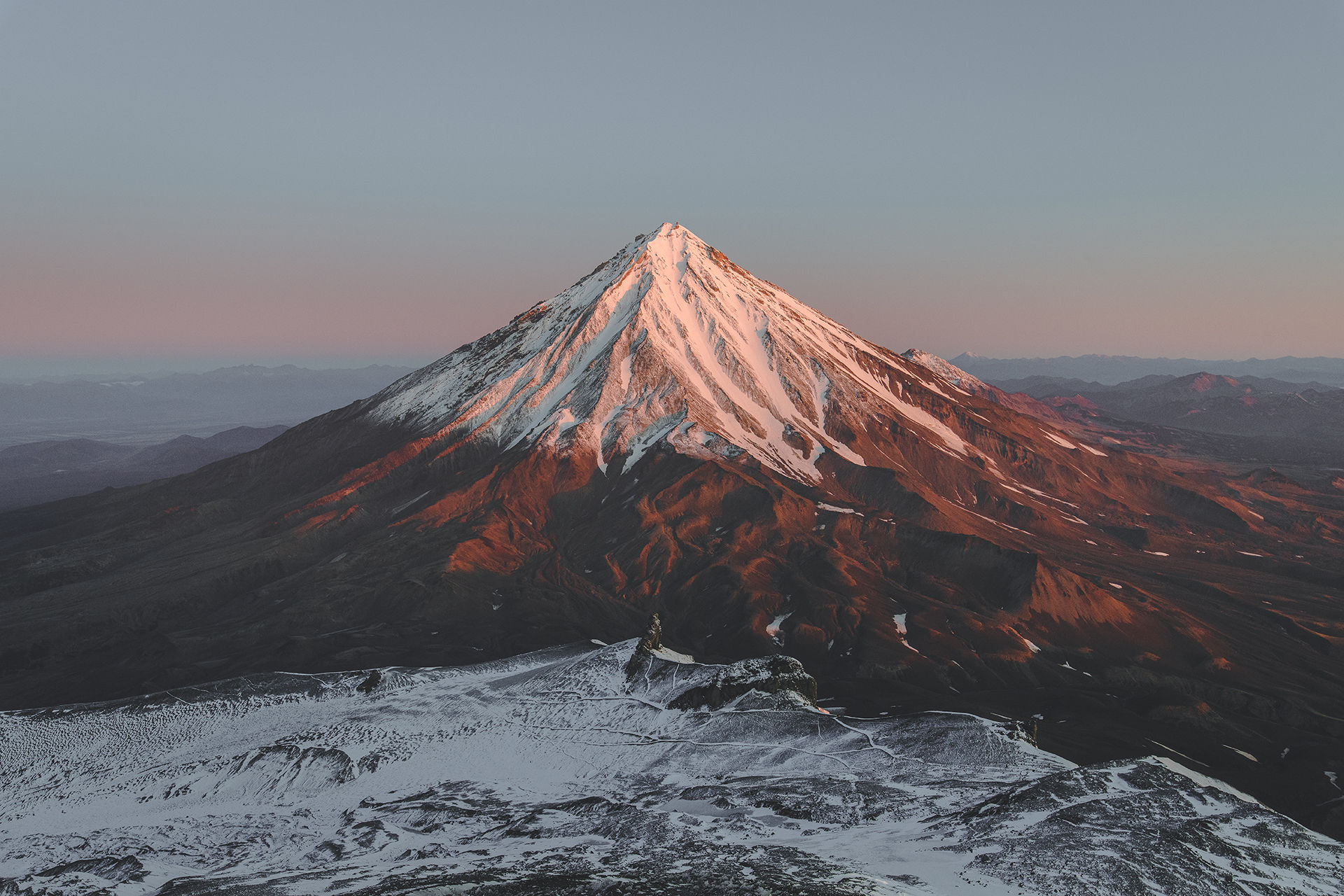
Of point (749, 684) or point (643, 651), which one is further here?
point (643, 651)

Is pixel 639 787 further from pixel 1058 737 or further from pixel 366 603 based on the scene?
pixel 366 603

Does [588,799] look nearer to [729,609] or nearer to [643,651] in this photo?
[643,651]

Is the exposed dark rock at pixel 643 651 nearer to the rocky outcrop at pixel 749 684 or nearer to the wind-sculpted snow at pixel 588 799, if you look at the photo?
the wind-sculpted snow at pixel 588 799

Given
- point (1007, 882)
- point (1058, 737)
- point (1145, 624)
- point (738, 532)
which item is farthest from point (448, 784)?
point (1145, 624)

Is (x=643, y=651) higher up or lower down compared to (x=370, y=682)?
higher up

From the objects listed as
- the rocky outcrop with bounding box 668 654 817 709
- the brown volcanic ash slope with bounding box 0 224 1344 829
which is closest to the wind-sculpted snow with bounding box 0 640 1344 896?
the rocky outcrop with bounding box 668 654 817 709

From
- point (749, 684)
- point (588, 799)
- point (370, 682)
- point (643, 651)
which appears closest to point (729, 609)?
point (643, 651)

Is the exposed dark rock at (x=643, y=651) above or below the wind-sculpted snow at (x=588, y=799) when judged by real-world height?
above

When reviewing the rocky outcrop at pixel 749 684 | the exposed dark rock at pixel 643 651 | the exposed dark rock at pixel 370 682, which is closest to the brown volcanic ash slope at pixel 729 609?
the rocky outcrop at pixel 749 684

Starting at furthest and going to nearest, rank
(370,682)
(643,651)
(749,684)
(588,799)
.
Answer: (643,651) → (370,682) → (749,684) → (588,799)
